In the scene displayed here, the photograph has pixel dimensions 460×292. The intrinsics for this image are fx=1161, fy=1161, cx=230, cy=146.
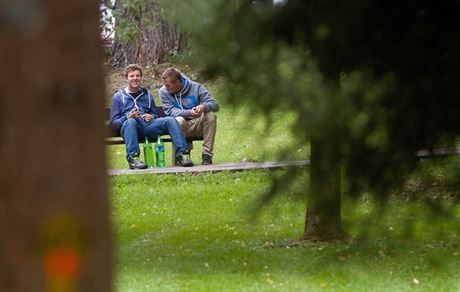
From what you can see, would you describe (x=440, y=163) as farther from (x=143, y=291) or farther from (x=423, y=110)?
(x=143, y=291)

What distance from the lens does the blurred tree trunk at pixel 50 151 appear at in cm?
257

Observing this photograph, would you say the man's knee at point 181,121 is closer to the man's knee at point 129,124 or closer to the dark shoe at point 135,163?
the man's knee at point 129,124

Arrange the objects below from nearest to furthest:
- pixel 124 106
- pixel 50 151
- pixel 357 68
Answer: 1. pixel 50 151
2. pixel 357 68
3. pixel 124 106

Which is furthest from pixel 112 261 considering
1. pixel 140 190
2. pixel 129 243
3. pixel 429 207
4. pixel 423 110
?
pixel 140 190

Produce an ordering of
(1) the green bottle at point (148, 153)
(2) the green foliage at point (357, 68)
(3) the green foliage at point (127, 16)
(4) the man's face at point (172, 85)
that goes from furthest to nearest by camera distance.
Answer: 1. (1) the green bottle at point (148, 153)
2. (4) the man's face at point (172, 85)
3. (3) the green foliage at point (127, 16)
4. (2) the green foliage at point (357, 68)

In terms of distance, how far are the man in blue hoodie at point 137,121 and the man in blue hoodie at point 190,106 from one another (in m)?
0.19

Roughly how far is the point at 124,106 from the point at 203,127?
97 cm

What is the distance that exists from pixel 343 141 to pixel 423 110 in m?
0.51

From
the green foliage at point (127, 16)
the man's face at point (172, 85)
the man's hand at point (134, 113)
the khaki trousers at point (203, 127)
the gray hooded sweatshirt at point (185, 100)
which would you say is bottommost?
the khaki trousers at point (203, 127)

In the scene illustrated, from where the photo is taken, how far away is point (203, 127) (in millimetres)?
13852

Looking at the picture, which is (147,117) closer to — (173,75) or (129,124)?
(129,124)

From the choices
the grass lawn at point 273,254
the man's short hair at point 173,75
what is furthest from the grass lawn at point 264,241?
the man's short hair at point 173,75

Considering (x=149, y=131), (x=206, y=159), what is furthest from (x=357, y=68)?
(x=206, y=159)

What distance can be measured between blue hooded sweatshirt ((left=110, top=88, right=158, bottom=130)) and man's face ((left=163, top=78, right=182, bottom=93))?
0.43m
